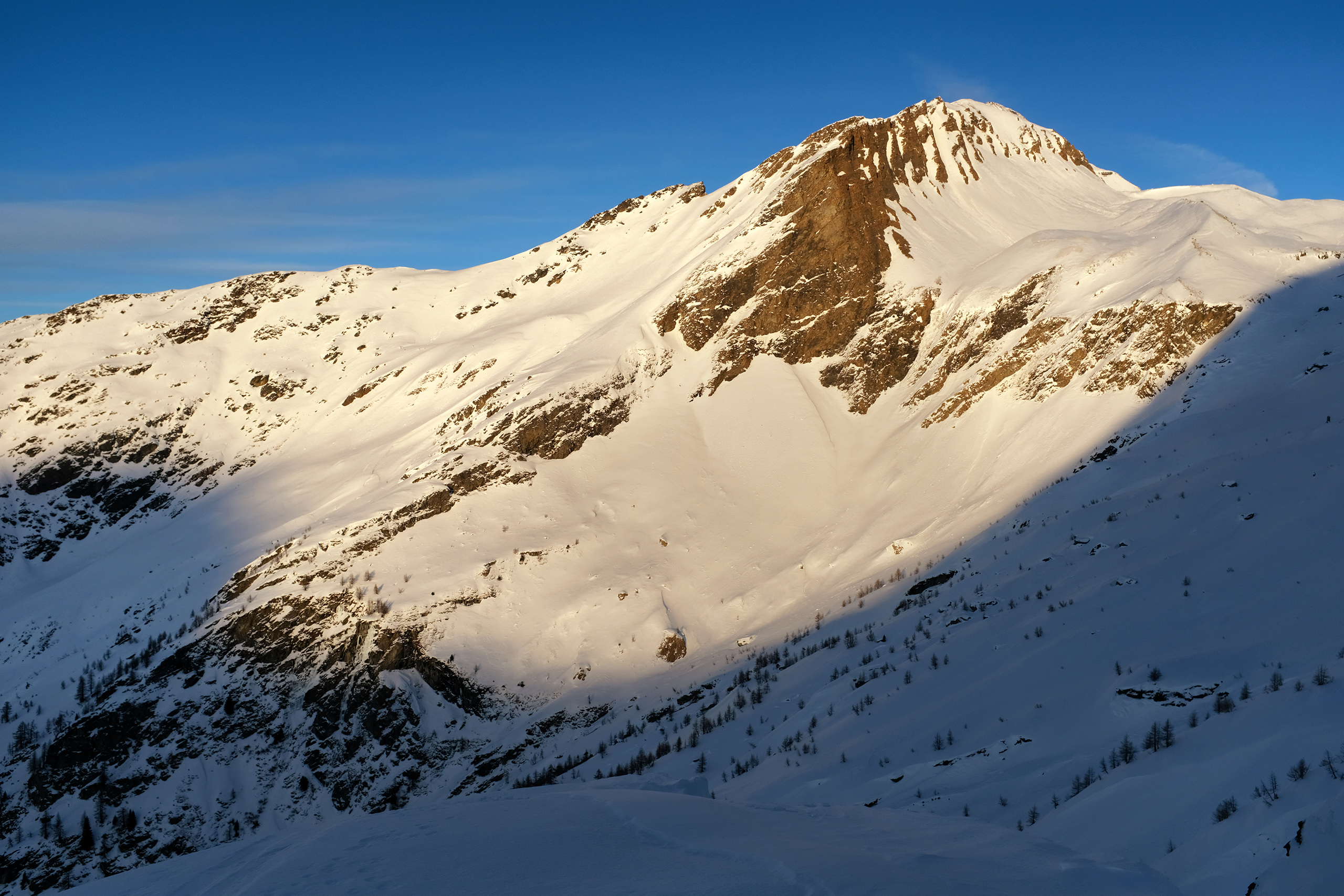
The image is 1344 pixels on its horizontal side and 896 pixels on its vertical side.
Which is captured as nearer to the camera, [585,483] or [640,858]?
[640,858]

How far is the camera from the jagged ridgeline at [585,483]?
95.6 feet

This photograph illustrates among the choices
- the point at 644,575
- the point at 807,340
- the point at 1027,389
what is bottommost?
the point at 644,575

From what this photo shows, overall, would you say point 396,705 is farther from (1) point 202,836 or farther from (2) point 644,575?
(2) point 644,575

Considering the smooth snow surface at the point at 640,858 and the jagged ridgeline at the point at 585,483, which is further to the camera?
the jagged ridgeline at the point at 585,483

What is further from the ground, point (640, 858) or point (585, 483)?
point (585, 483)

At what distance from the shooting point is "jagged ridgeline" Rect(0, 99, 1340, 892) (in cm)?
2914

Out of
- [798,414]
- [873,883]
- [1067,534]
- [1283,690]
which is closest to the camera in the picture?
[873,883]

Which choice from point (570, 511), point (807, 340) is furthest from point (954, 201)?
point (570, 511)

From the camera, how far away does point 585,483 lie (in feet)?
133

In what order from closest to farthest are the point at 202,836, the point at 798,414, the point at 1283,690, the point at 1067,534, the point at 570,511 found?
the point at 1283,690
the point at 1067,534
the point at 202,836
the point at 570,511
the point at 798,414

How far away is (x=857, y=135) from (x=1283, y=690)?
53.2 metres

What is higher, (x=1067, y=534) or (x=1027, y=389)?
(x=1027, y=389)

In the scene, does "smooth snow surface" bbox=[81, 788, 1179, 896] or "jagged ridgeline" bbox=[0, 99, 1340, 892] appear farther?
"jagged ridgeline" bbox=[0, 99, 1340, 892]

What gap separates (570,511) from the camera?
3894 cm
